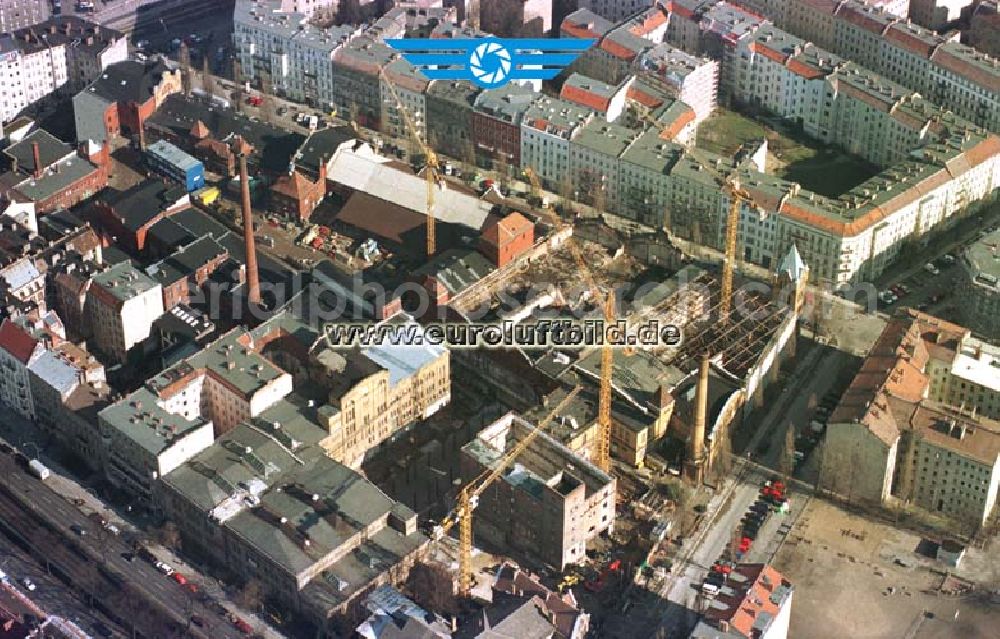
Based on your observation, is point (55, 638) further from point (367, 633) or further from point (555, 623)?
point (555, 623)

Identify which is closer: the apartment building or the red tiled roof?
the apartment building

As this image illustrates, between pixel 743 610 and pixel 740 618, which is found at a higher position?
pixel 743 610

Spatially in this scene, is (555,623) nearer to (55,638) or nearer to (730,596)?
(730,596)

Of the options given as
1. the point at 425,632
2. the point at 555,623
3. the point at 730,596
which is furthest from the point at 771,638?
the point at 425,632

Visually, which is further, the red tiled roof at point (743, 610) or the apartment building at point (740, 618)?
the red tiled roof at point (743, 610)

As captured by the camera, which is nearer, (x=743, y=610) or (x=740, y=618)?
(x=740, y=618)

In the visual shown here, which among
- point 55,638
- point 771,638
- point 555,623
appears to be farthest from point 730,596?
point 55,638

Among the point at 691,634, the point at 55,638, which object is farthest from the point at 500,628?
the point at 55,638

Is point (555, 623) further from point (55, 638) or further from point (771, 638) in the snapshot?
point (55, 638)
